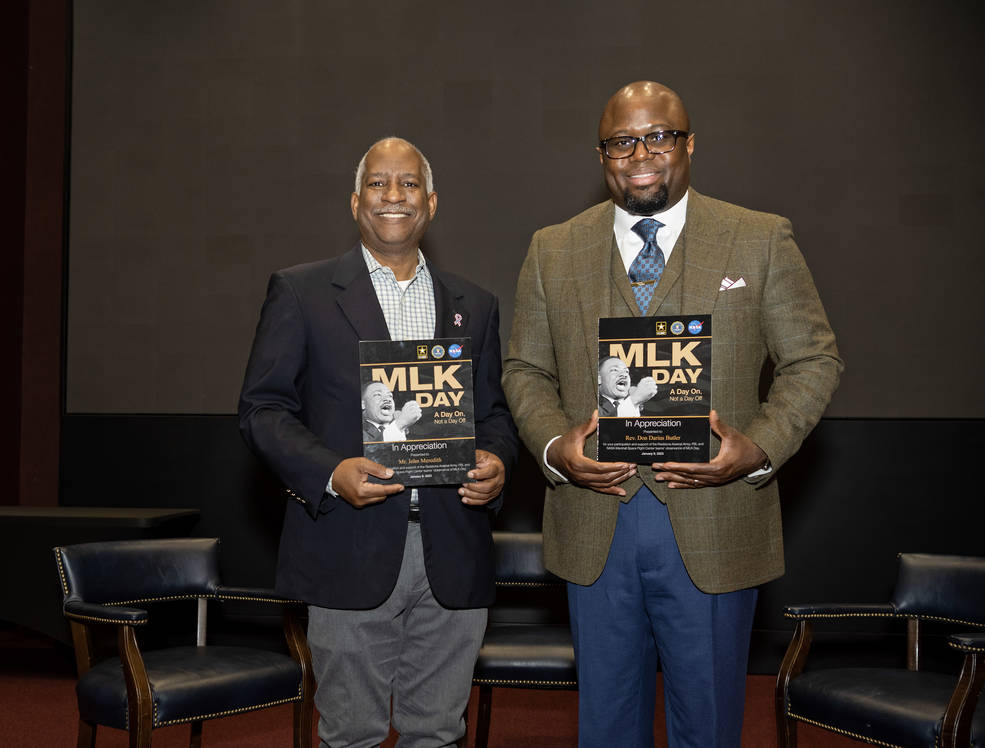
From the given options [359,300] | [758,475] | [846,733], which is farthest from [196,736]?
[758,475]

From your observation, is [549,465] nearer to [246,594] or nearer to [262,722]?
[246,594]

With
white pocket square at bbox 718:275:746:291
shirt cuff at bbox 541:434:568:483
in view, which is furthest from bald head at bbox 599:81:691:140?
shirt cuff at bbox 541:434:568:483

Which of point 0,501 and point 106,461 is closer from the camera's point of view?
point 106,461

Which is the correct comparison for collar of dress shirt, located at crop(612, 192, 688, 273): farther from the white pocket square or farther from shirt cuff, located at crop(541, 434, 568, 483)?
shirt cuff, located at crop(541, 434, 568, 483)

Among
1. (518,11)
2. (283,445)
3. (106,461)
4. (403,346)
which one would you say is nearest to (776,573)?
(403,346)

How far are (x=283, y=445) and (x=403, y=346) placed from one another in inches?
14.7

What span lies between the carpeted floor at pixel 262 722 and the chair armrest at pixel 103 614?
971 mm

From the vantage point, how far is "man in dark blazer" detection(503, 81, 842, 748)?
6.47 ft

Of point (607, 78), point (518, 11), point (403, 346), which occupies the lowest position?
point (403, 346)

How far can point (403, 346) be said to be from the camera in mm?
2092

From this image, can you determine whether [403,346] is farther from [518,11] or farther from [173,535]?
[518,11]

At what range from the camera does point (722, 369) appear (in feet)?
6.63

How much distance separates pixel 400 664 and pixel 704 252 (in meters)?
1.23

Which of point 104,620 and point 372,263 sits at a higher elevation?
point 372,263
